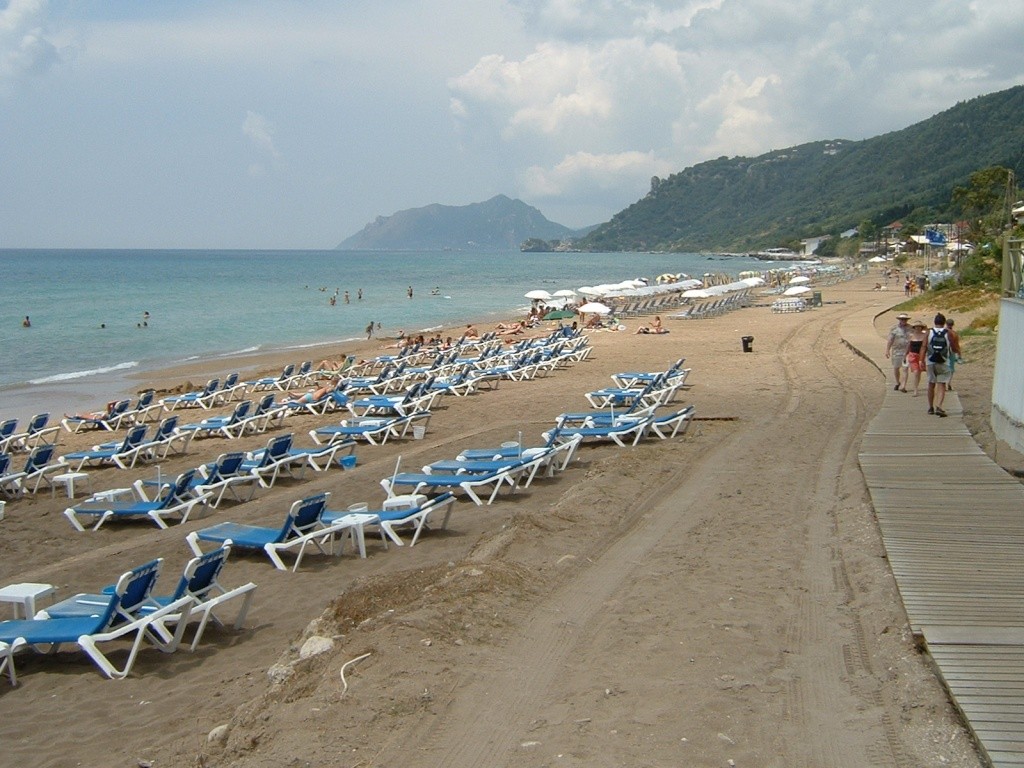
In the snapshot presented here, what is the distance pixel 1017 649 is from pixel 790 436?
6.70m

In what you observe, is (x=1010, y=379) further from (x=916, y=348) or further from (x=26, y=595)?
(x=26, y=595)

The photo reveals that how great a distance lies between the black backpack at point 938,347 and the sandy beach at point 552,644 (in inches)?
35.5

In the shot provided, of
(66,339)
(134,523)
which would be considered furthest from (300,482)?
(66,339)

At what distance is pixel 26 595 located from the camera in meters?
5.81

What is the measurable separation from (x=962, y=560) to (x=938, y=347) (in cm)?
524

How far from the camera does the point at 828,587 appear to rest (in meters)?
5.54

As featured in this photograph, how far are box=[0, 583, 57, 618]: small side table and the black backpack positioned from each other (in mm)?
8565

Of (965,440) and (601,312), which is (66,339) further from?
(965,440)

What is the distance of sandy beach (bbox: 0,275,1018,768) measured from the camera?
3.69 metres

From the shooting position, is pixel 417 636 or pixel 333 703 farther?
pixel 417 636

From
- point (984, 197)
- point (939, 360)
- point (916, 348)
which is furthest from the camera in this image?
point (984, 197)

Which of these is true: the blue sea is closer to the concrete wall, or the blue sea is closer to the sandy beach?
the sandy beach

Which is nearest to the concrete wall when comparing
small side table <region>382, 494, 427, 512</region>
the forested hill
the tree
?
small side table <region>382, 494, 427, 512</region>

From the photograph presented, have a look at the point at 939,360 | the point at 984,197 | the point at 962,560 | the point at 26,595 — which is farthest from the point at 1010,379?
the point at 984,197
